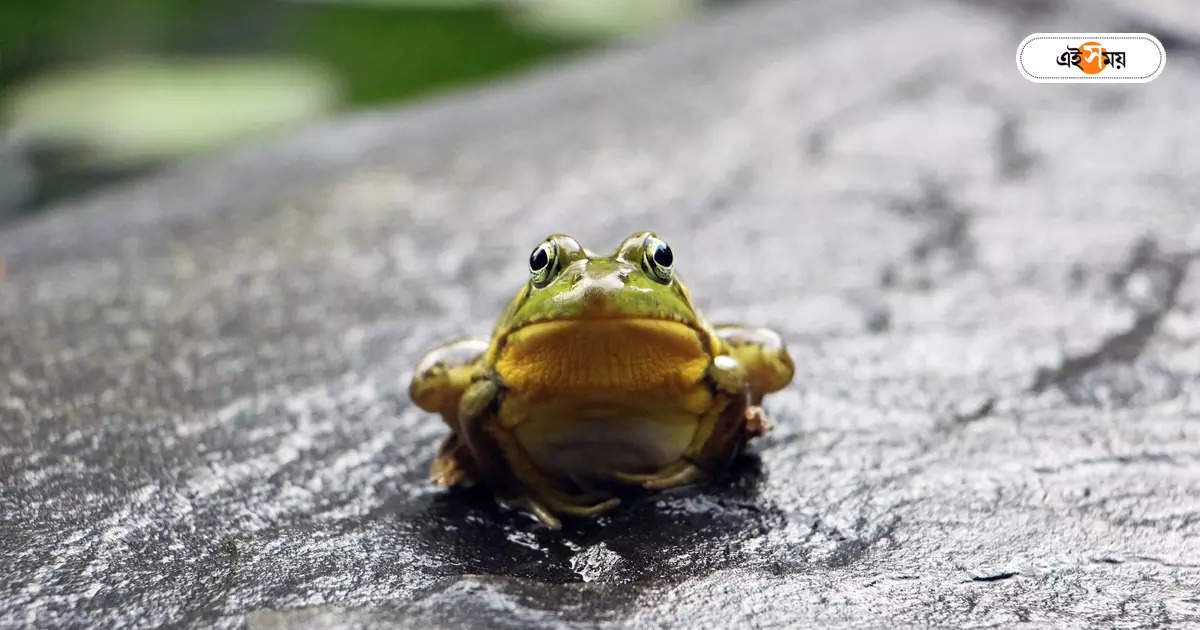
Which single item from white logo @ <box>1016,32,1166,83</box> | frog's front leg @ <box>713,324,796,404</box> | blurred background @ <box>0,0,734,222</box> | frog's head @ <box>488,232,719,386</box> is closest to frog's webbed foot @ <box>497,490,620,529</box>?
frog's head @ <box>488,232,719,386</box>

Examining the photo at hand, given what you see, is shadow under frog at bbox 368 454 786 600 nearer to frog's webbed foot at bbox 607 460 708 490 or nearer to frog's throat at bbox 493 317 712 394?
frog's webbed foot at bbox 607 460 708 490

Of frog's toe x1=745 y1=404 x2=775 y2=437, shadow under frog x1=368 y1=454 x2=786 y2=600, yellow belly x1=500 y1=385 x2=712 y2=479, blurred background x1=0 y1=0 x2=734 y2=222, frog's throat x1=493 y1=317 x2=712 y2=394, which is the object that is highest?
blurred background x1=0 y1=0 x2=734 y2=222

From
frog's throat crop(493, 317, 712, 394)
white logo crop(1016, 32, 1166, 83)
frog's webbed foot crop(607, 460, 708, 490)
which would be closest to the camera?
frog's throat crop(493, 317, 712, 394)

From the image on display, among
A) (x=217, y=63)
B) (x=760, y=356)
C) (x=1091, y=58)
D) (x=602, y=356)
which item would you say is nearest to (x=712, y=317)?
(x=760, y=356)

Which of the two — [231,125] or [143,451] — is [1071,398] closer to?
[143,451]

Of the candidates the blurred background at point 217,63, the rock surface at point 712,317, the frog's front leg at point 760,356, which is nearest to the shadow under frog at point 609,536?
the rock surface at point 712,317

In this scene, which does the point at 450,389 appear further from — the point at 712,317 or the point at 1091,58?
the point at 1091,58
